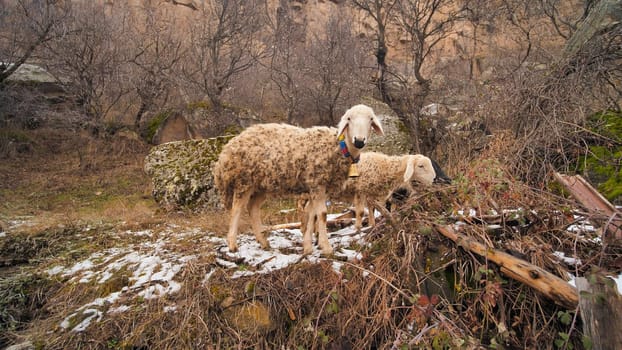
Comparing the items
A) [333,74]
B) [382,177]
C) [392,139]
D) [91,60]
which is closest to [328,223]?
[382,177]

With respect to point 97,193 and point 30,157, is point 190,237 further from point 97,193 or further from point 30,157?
point 30,157

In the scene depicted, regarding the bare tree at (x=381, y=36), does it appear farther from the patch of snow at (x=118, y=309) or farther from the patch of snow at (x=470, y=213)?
the patch of snow at (x=118, y=309)

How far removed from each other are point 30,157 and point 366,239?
1262 centimetres

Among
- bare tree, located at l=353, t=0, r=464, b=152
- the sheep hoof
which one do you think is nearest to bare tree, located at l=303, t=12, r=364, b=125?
bare tree, located at l=353, t=0, r=464, b=152

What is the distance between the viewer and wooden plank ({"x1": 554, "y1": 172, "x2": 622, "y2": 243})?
3124 mm

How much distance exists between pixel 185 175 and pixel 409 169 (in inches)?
169

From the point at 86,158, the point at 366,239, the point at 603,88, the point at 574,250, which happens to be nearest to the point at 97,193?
the point at 86,158

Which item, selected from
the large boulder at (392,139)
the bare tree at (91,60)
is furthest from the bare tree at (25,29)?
the large boulder at (392,139)

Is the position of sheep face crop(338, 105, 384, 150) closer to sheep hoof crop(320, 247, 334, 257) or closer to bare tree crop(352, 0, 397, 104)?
sheep hoof crop(320, 247, 334, 257)

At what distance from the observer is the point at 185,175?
7180 millimetres

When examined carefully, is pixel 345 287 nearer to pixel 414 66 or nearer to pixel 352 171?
pixel 352 171

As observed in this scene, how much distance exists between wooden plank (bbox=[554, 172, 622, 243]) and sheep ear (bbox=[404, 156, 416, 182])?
234cm

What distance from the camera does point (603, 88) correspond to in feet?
18.6

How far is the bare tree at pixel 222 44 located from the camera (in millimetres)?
12734
